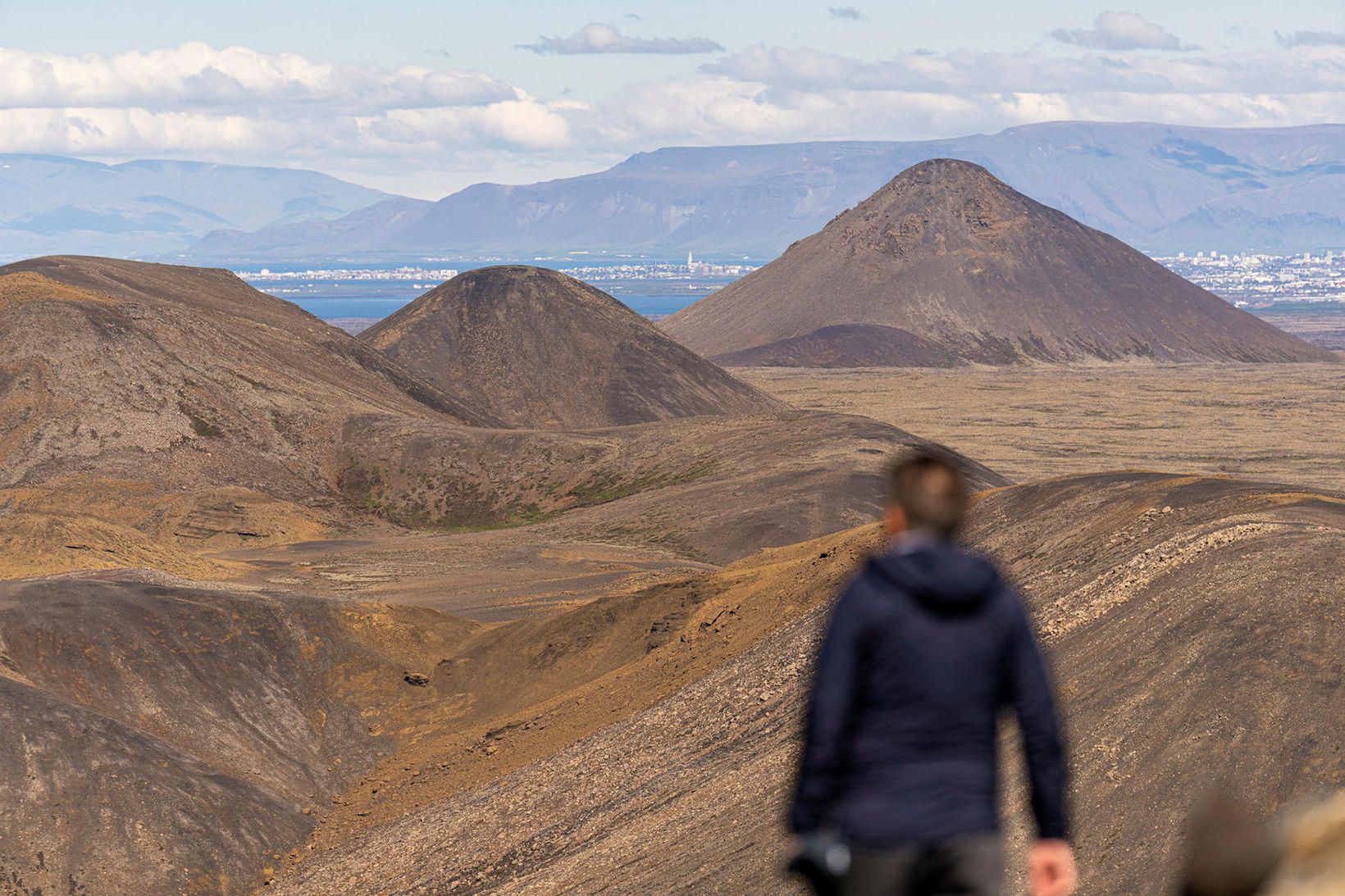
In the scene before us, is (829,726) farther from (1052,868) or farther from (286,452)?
(286,452)

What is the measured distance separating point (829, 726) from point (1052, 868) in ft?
3.18

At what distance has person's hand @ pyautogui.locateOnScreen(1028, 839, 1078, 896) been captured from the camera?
5.45m

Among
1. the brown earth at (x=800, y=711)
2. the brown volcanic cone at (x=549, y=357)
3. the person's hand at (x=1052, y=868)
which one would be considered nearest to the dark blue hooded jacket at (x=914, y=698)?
the person's hand at (x=1052, y=868)

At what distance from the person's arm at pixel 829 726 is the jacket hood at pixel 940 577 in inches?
6.8

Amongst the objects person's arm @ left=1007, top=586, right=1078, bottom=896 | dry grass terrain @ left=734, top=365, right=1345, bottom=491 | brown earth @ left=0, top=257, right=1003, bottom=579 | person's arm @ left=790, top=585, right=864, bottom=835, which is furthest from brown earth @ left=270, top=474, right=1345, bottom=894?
dry grass terrain @ left=734, top=365, right=1345, bottom=491

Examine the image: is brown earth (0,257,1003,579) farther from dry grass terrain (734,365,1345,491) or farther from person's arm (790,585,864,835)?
person's arm (790,585,864,835)

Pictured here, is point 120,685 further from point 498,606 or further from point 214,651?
point 498,606

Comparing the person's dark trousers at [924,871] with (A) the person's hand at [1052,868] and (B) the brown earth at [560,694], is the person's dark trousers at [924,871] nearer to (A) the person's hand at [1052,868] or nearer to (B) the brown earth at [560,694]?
(A) the person's hand at [1052,868]

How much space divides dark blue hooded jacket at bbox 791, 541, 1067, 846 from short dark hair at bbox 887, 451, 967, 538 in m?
0.09

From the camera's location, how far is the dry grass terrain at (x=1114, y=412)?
86.9m

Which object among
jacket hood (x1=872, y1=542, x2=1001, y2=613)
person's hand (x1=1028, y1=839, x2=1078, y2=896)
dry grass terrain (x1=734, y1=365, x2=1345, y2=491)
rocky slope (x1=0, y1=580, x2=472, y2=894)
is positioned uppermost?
jacket hood (x1=872, y1=542, x2=1001, y2=613)

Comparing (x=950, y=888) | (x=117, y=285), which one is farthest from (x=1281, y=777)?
(x=117, y=285)

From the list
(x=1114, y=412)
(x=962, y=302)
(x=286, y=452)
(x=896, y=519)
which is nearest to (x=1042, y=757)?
(x=896, y=519)

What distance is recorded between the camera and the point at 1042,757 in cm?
560
